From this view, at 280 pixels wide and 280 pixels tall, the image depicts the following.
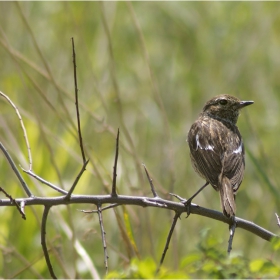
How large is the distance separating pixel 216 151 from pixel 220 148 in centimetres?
10

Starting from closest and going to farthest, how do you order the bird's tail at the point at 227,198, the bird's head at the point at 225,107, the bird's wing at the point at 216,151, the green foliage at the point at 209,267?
the green foliage at the point at 209,267 → the bird's tail at the point at 227,198 → the bird's wing at the point at 216,151 → the bird's head at the point at 225,107

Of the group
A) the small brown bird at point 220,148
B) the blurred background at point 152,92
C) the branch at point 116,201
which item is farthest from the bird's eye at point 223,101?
the branch at point 116,201

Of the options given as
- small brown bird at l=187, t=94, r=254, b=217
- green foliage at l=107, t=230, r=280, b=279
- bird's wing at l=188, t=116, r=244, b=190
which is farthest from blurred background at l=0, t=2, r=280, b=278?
green foliage at l=107, t=230, r=280, b=279

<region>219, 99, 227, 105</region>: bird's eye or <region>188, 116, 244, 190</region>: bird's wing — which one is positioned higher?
<region>219, 99, 227, 105</region>: bird's eye

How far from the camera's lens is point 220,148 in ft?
16.8

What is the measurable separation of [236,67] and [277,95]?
3.03 ft

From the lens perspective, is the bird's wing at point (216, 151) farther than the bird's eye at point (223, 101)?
No

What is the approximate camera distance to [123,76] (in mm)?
7664

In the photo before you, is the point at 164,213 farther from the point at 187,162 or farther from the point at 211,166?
the point at 211,166

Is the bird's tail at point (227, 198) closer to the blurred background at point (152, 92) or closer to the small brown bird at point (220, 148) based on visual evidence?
the small brown bird at point (220, 148)

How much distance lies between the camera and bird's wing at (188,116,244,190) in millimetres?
4617

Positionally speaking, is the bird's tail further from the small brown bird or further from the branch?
the branch

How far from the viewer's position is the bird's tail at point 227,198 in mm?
3791

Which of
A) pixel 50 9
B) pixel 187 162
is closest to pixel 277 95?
pixel 187 162
